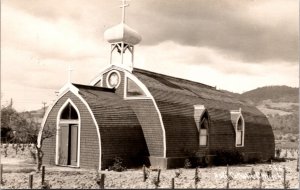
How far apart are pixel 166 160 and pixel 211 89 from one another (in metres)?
14.7

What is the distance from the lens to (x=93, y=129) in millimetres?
23297

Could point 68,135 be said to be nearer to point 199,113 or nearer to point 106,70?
point 106,70

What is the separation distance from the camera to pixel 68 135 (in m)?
24.6

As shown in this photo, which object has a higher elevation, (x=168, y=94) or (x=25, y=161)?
(x=168, y=94)

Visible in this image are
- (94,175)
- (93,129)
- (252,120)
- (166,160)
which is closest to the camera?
(94,175)

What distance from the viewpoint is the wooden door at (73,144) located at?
79.9 ft

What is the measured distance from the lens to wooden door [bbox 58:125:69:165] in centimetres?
2459

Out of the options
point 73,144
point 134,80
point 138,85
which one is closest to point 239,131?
point 138,85

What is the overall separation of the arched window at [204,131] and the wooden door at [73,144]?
8287mm

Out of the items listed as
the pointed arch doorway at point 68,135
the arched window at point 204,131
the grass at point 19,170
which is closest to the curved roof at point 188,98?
the arched window at point 204,131

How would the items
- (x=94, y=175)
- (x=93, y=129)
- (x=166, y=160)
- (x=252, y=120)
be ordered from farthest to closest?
(x=252, y=120) → (x=166, y=160) → (x=93, y=129) → (x=94, y=175)

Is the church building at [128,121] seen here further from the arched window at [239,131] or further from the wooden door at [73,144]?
the arched window at [239,131]

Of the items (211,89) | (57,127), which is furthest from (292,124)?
(57,127)

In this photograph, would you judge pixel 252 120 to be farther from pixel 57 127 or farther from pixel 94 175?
pixel 94 175
